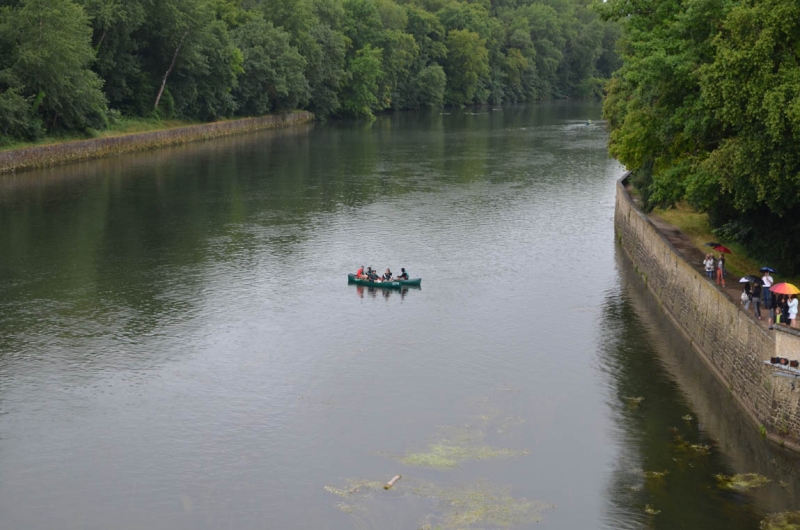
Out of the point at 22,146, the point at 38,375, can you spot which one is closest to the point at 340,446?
the point at 38,375

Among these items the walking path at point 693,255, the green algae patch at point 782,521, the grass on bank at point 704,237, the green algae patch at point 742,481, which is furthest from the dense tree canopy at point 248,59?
the green algae patch at point 782,521

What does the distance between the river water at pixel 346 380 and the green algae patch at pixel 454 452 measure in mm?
74

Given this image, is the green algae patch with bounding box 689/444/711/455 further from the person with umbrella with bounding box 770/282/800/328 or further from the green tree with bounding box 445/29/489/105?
the green tree with bounding box 445/29/489/105

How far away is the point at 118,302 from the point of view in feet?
144

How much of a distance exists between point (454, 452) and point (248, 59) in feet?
322

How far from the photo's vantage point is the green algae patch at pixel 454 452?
96.0ft

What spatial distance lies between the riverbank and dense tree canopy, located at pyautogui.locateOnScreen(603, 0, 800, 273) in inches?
2008

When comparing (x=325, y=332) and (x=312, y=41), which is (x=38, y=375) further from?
A: (x=312, y=41)

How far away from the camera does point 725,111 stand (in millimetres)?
33688

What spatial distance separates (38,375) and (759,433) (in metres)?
23.7

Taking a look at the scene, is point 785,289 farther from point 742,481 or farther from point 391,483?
point 391,483

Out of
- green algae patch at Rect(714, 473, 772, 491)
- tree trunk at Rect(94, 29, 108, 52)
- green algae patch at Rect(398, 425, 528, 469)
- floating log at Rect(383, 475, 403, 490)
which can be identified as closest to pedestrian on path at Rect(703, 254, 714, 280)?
green algae patch at Rect(714, 473, 772, 491)

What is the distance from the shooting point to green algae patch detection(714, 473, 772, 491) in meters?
27.6

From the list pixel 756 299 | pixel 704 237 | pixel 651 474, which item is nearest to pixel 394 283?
pixel 704 237
